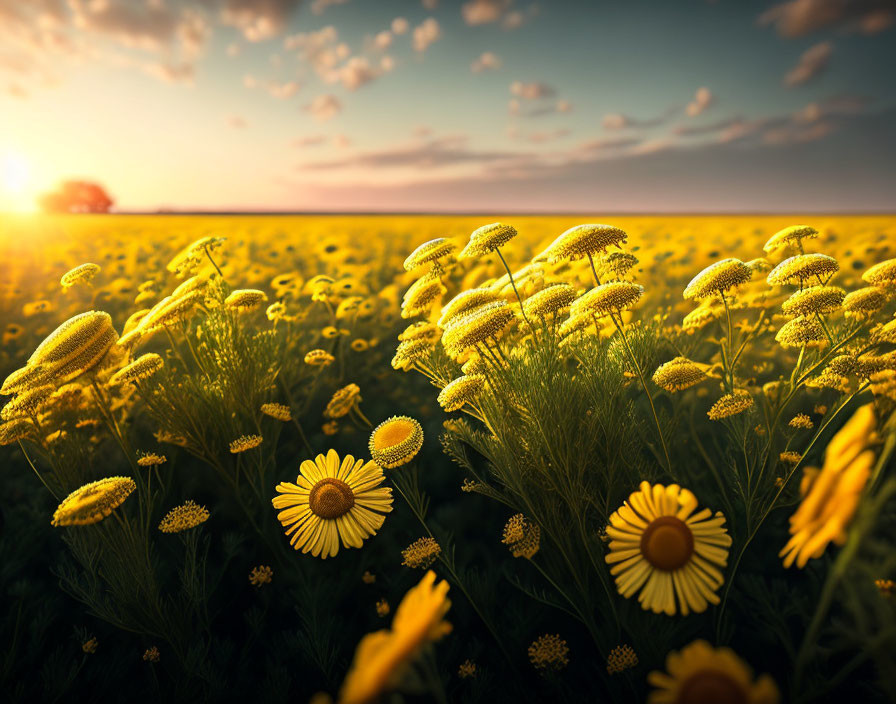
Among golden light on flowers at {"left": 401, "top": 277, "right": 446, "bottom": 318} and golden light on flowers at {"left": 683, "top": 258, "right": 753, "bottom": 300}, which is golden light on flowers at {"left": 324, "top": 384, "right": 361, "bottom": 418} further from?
golden light on flowers at {"left": 683, "top": 258, "right": 753, "bottom": 300}

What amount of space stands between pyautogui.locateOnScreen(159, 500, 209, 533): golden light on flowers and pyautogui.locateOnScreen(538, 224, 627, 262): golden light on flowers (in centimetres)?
175

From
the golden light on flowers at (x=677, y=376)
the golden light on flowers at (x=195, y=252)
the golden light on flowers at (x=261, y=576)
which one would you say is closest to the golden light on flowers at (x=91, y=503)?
the golden light on flowers at (x=261, y=576)

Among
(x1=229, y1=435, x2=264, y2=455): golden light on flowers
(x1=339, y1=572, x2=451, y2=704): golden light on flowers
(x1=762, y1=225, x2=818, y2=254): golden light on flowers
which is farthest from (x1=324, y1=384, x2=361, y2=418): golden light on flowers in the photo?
(x1=762, y1=225, x2=818, y2=254): golden light on flowers

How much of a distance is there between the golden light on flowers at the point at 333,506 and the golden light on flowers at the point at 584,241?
108cm

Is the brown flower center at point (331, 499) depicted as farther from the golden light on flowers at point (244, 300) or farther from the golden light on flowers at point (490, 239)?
the golden light on flowers at point (244, 300)

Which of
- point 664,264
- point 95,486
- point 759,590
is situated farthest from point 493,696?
point 664,264

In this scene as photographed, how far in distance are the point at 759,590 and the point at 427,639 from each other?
1718 mm

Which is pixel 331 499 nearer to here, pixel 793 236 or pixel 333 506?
pixel 333 506

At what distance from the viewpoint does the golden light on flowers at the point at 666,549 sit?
122 cm

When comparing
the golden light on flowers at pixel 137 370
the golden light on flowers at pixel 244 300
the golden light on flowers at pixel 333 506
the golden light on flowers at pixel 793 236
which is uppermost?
the golden light on flowers at pixel 793 236

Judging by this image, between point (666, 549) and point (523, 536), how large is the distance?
67cm

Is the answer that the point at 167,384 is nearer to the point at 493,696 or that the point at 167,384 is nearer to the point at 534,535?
the point at 534,535

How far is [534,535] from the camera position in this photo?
180 centimetres

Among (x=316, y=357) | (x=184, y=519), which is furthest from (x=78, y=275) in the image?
(x=184, y=519)
